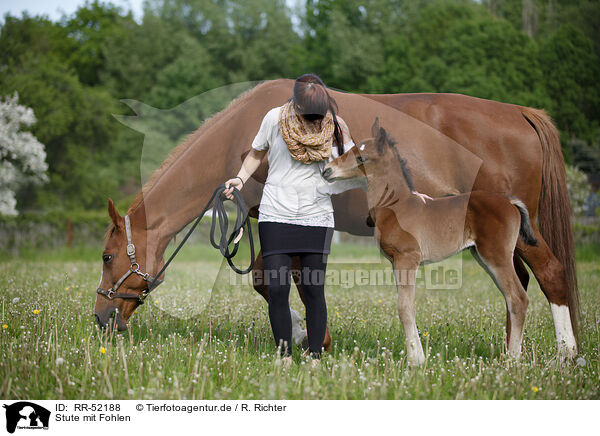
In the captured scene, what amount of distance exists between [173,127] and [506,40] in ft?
49.7

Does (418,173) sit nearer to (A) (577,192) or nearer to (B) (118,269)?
(B) (118,269)

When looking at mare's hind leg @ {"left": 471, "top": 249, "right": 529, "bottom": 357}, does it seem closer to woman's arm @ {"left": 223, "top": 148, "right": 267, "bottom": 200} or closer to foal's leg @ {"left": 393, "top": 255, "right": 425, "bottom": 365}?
foal's leg @ {"left": 393, "top": 255, "right": 425, "bottom": 365}

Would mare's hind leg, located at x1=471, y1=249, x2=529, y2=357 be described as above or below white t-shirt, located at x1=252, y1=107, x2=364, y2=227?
below

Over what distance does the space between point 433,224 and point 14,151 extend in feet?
55.4

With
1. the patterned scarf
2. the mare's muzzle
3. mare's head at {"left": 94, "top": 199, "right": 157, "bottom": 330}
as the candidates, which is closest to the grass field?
the mare's muzzle

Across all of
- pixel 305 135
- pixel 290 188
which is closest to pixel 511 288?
pixel 290 188

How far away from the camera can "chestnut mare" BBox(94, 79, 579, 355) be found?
4648 mm

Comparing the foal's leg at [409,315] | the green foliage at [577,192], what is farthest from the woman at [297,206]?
the green foliage at [577,192]

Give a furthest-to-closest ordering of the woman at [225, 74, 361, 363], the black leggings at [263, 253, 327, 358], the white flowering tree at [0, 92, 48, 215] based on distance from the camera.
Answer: the white flowering tree at [0, 92, 48, 215]
the black leggings at [263, 253, 327, 358]
the woman at [225, 74, 361, 363]
